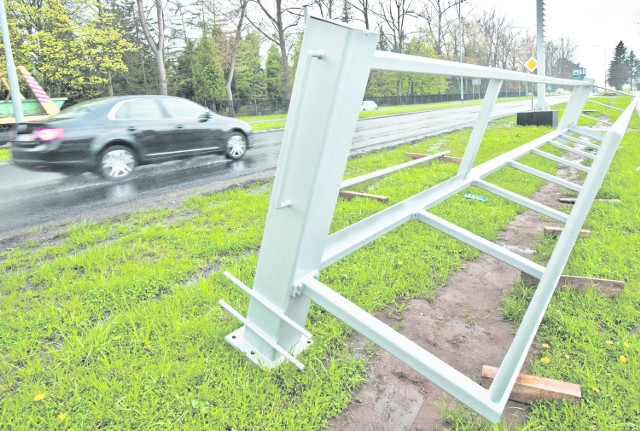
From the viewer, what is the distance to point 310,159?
162 centimetres

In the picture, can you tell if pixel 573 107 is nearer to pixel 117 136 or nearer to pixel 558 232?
pixel 558 232

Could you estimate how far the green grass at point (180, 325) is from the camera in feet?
6.02

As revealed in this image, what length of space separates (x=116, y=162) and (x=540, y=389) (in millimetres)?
7713

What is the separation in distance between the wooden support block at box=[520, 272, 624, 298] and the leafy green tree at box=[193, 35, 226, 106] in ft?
120

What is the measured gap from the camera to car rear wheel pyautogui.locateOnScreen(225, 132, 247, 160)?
31.9 feet

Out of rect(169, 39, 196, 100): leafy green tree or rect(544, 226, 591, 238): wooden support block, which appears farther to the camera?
rect(169, 39, 196, 100): leafy green tree

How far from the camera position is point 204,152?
928 centimetres

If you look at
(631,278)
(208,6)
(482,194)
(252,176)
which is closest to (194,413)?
(631,278)

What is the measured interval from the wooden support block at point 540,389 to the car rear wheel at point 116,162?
7.46 m

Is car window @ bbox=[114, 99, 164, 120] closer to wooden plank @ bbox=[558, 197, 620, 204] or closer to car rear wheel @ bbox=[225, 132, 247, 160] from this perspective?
car rear wheel @ bbox=[225, 132, 247, 160]

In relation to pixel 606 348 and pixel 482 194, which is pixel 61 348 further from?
pixel 482 194

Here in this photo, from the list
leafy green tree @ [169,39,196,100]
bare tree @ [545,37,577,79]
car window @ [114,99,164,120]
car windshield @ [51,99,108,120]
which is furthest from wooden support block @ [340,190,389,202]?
bare tree @ [545,37,577,79]

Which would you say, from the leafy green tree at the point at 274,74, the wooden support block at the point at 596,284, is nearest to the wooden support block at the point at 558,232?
the wooden support block at the point at 596,284

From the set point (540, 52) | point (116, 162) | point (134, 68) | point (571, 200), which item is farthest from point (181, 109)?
point (134, 68)
